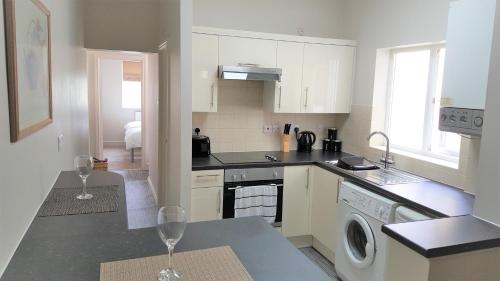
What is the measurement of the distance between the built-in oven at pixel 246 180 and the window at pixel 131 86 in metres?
6.51

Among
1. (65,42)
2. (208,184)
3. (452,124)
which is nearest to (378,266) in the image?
(452,124)

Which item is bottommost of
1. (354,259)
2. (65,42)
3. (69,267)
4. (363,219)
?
(354,259)

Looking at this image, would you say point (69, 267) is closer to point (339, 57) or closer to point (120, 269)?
point (120, 269)

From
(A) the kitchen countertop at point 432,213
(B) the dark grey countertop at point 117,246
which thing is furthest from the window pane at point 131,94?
(B) the dark grey countertop at point 117,246

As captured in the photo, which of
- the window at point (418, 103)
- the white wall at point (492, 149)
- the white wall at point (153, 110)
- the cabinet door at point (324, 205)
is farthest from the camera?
the white wall at point (153, 110)

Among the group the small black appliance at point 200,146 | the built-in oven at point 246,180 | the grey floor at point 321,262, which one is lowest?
the grey floor at point 321,262

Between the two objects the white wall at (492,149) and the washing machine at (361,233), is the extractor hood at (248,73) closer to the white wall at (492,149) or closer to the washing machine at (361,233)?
the washing machine at (361,233)

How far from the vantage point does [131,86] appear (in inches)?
361

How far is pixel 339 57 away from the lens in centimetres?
389

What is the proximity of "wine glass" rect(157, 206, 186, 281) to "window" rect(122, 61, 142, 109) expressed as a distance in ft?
27.6

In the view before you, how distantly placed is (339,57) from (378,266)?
218 cm

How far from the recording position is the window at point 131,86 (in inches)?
359

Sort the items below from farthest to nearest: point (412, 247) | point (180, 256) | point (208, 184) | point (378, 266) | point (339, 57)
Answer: point (339, 57), point (208, 184), point (378, 266), point (412, 247), point (180, 256)

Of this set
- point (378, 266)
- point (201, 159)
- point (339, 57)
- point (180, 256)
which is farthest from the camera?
point (339, 57)
